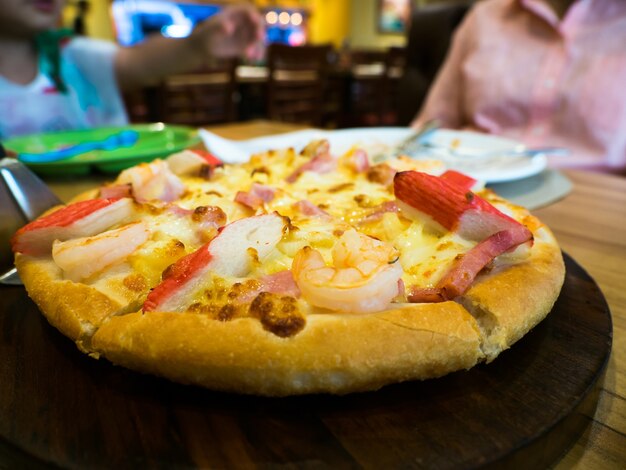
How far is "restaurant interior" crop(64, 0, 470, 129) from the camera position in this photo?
3803mm

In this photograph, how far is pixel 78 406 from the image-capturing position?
581 millimetres

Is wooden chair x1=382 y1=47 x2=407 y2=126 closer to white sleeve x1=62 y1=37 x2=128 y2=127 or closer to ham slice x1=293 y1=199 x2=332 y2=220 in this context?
white sleeve x1=62 y1=37 x2=128 y2=127

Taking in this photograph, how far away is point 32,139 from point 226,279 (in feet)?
5.19

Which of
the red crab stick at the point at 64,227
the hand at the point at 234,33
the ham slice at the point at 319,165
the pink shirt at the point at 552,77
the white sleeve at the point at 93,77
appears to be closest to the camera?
the red crab stick at the point at 64,227

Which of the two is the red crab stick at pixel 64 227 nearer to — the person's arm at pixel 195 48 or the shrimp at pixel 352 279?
the shrimp at pixel 352 279

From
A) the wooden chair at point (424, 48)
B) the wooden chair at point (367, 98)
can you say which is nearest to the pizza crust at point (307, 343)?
the wooden chair at point (424, 48)

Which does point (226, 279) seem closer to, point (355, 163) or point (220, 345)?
point (220, 345)

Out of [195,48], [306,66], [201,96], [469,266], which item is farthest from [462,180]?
[306,66]

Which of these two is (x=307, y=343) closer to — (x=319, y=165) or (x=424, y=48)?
(x=319, y=165)

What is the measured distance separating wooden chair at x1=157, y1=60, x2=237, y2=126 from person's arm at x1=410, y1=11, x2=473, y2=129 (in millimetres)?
2279

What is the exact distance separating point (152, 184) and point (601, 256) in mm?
1014

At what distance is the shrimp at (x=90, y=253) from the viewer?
76 centimetres

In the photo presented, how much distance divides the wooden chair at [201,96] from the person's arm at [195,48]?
122 cm

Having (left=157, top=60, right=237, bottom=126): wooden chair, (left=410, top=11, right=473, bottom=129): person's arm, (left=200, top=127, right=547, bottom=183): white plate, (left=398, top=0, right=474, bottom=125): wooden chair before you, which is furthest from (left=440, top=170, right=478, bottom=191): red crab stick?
(left=157, top=60, right=237, bottom=126): wooden chair
